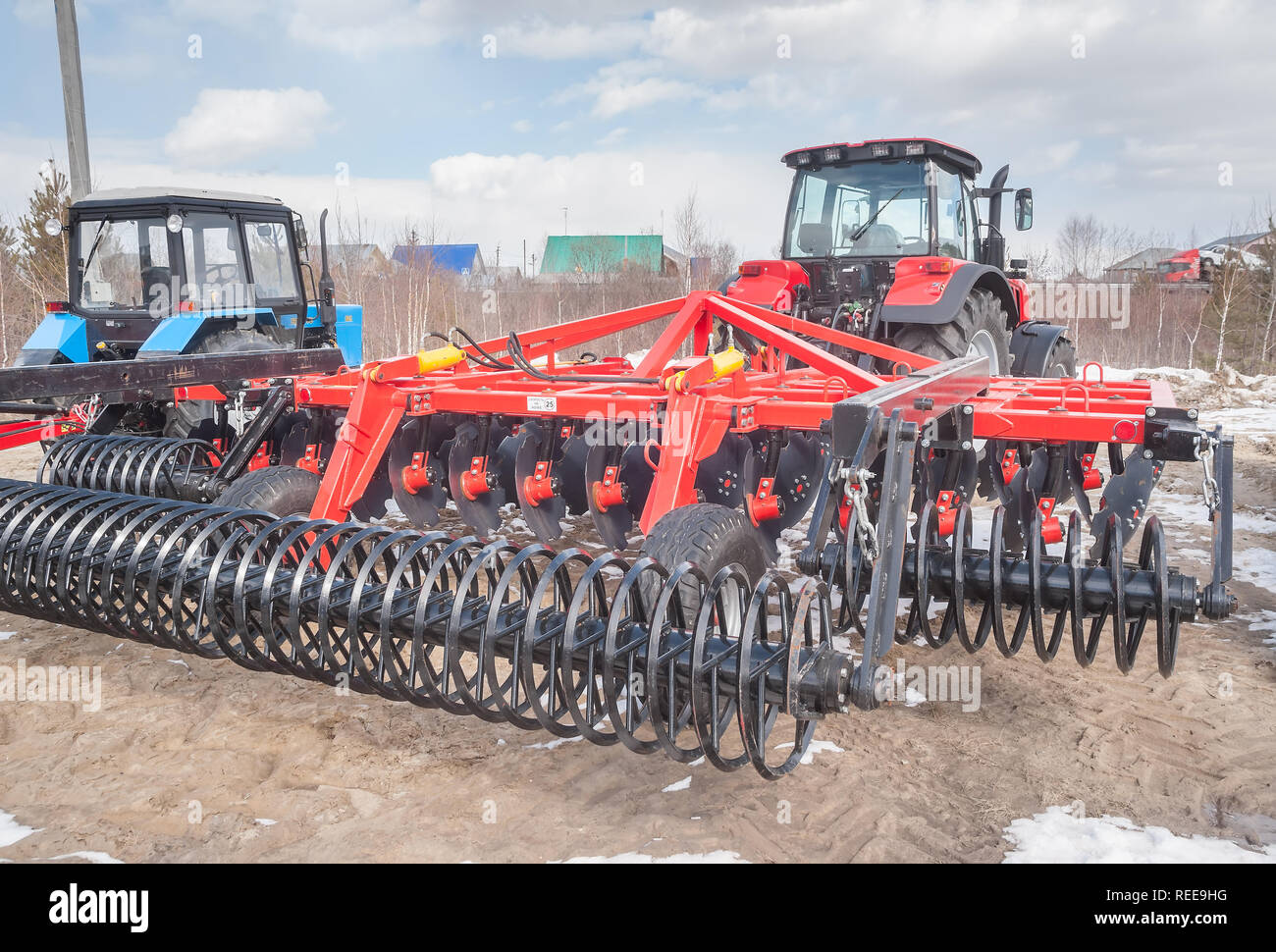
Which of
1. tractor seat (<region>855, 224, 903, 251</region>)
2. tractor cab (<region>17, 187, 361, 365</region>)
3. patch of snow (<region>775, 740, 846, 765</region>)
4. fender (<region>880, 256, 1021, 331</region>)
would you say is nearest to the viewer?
patch of snow (<region>775, 740, 846, 765</region>)

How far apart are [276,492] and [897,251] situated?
15.2 ft

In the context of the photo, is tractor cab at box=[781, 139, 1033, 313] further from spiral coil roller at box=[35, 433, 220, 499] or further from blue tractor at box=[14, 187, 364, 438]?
spiral coil roller at box=[35, 433, 220, 499]

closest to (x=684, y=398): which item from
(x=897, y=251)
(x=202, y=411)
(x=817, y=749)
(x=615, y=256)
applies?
(x=817, y=749)

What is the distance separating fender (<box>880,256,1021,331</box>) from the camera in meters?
5.39

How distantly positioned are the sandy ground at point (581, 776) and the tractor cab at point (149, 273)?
4.06 m

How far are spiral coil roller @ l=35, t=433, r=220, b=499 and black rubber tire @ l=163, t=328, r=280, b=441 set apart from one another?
1241 mm

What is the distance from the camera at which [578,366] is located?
5.62m

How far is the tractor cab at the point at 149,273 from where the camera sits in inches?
265

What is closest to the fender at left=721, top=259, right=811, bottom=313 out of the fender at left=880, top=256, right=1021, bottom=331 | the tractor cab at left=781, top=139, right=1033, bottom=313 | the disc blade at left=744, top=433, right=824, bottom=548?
the tractor cab at left=781, top=139, right=1033, bottom=313

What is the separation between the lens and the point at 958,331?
560 centimetres

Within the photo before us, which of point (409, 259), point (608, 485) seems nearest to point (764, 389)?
point (608, 485)

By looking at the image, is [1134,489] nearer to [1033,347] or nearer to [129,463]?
[1033,347]

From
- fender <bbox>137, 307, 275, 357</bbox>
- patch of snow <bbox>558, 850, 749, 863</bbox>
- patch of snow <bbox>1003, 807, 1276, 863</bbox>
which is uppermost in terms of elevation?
fender <bbox>137, 307, 275, 357</bbox>
